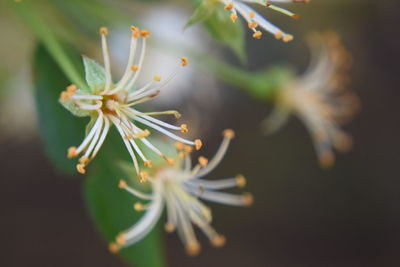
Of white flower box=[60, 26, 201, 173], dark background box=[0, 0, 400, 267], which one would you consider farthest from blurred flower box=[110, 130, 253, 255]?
dark background box=[0, 0, 400, 267]

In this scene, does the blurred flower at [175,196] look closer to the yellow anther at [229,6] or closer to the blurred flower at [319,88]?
the yellow anther at [229,6]

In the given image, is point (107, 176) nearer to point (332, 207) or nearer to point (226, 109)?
point (226, 109)

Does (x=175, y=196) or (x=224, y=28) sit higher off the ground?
(x=224, y=28)

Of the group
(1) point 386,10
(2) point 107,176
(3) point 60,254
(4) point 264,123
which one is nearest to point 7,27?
(2) point 107,176

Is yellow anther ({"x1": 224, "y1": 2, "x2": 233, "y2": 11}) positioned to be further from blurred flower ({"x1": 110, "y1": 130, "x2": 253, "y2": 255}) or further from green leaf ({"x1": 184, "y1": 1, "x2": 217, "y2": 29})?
blurred flower ({"x1": 110, "y1": 130, "x2": 253, "y2": 255})

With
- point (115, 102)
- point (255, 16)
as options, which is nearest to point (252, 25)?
point (255, 16)

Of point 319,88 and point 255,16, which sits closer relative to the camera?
point 255,16

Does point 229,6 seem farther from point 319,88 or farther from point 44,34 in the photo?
point 319,88
